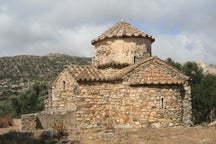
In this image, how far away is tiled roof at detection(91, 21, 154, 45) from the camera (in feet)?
58.5

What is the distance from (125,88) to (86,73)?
2.34 metres

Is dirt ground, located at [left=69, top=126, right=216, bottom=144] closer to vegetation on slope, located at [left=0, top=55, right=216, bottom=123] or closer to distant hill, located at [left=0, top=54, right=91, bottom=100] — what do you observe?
vegetation on slope, located at [left=0, top=55, right=216, bottom=123]

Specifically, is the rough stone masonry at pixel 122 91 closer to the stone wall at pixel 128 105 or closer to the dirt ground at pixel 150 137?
the stone wall at pixel 128 105

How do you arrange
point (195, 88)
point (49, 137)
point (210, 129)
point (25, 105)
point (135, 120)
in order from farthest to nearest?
1. point (25, 105)
2. point (195, 88)
3. point (135, 120)
4. point (210, 129)
5. point (49, 137)

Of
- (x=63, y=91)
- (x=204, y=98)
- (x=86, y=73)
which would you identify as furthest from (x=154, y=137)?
(x=204, y=98)

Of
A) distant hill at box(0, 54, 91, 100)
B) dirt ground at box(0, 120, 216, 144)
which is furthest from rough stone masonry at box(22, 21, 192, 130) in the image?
distant hill at box(0, 54, 91, 100)

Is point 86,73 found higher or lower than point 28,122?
higher

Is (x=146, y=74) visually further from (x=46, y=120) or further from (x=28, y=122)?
(x=28, y=122)

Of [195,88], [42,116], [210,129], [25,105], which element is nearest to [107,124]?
[42,116]

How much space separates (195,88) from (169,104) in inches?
612

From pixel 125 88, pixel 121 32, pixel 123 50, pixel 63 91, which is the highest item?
pixel 121 32

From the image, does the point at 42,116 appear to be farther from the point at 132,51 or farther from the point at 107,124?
the point at 132,51

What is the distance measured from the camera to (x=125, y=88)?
1589 cm

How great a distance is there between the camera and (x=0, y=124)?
63.2ft
